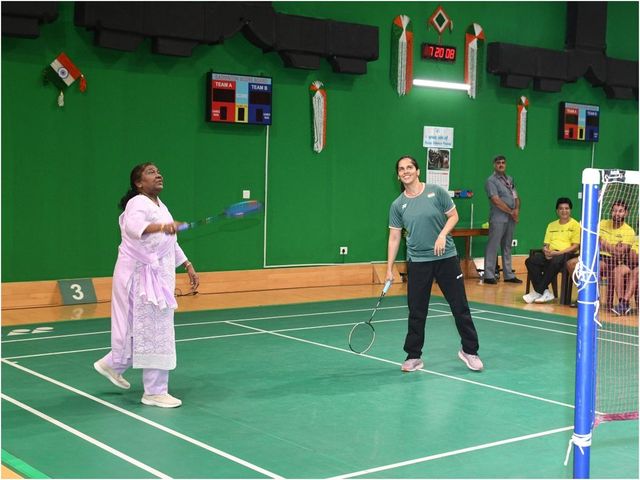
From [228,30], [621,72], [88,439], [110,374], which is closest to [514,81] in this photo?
[621,72]

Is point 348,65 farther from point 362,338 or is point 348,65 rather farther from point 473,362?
point 473,362

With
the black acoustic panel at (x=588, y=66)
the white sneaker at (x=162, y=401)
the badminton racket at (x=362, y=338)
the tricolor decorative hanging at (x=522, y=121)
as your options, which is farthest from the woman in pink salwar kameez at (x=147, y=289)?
the black acoustic panel at (x=588, y=66)

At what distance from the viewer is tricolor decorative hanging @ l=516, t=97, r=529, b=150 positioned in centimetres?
1780

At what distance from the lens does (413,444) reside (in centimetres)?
630

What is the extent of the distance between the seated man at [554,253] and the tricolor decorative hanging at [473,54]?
171 inches

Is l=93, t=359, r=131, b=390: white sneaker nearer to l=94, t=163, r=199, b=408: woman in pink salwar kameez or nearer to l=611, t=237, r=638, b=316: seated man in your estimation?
l=94, t=163, r=199, b=408: woman in pink salwar kameez

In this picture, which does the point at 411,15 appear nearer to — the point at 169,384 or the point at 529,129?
the point at 529,129

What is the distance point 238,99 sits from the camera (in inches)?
550

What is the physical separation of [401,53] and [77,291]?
6.86 m

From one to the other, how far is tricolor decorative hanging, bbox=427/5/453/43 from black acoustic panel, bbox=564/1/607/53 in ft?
9.94

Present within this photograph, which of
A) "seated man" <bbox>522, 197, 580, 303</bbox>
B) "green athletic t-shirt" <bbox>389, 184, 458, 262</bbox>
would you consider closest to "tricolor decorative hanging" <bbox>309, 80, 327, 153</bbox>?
"seated man" <bbox>522, 197, 580, 303</bbox>

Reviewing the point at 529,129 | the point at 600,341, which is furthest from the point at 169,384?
the point at 529,129

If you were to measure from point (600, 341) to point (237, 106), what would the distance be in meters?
6.38

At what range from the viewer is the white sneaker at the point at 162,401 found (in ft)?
23.6
